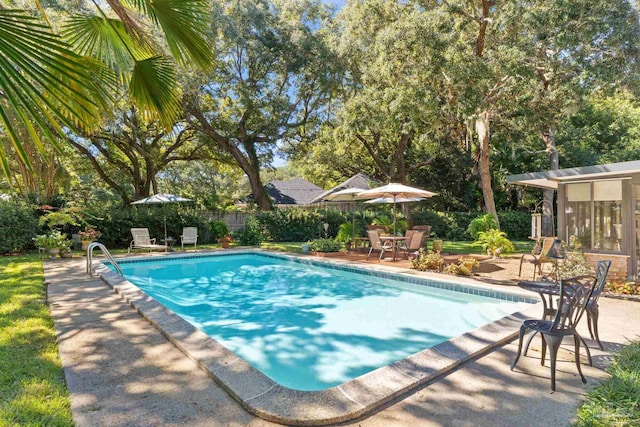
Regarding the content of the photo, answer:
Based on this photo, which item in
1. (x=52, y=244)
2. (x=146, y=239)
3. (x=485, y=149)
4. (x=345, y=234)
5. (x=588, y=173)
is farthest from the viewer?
(x=345, y=234)

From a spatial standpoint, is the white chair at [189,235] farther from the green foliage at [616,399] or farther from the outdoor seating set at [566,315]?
the green foliage at [616,399]

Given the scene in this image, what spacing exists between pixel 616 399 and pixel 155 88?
4.65m

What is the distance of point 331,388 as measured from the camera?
300 cm

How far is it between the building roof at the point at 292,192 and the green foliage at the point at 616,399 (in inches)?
829

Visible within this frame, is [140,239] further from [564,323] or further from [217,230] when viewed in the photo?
[564,323]

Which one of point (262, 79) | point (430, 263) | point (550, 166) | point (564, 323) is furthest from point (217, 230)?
point (550, 166)

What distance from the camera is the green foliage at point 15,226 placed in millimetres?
10898

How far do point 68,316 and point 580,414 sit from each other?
18.9 ft

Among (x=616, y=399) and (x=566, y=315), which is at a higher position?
(x=566, y=315)

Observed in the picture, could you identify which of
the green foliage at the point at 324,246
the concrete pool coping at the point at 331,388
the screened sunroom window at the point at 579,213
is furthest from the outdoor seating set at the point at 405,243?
the concrete pool coping at the point at 331,388

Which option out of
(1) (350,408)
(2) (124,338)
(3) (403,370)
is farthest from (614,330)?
(2) (124,338)

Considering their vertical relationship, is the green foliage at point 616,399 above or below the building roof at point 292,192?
below

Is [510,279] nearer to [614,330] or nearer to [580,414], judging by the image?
[614,330]

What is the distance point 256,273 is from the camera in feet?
34.3
